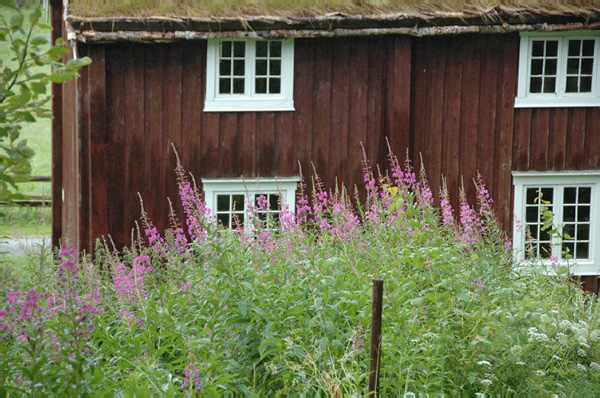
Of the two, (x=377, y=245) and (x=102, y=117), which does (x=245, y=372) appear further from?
(x=102, y=117)

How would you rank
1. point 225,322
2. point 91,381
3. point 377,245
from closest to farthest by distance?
point 91,381 < point 225,322 < point 377,245

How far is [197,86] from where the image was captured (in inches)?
464

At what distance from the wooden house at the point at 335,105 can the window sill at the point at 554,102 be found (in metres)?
0.03

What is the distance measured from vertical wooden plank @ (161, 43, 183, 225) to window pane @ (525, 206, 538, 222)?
5.53 metres

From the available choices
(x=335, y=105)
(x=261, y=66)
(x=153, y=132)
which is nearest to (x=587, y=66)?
(x=335, y=105)

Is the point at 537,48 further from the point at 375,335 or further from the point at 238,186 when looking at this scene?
the point at 375,335

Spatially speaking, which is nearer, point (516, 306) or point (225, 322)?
point (225, 322)

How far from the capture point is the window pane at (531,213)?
42.0 feet

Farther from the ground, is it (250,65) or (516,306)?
(250,65)

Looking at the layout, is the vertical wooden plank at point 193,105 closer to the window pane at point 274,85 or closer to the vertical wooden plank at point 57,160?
the window pane at point 274,85

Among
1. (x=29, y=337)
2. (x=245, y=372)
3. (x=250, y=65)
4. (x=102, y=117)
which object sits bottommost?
(x=245, y=372)

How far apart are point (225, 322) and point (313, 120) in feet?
22.7

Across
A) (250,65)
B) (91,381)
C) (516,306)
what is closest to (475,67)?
(250,65)

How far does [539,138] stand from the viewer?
1255 centimetres
